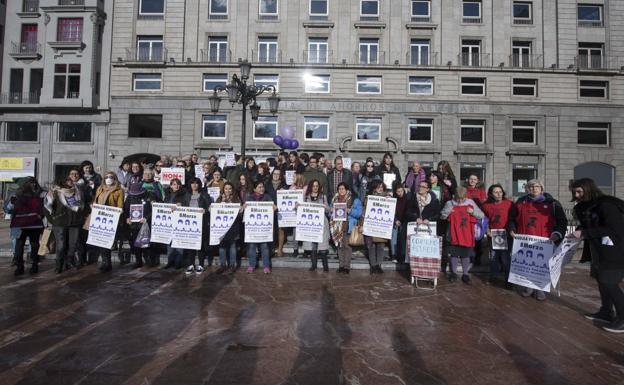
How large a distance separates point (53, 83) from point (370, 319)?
33.9 metres

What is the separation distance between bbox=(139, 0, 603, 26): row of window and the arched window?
11.4 metres

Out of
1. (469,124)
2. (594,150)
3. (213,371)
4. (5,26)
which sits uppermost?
(5,26)

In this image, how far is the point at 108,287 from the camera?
634cm

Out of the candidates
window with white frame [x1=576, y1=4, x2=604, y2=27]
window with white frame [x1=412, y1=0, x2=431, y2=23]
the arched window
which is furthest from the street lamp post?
window with white frame [x1=576, y1=4, x2=604, y2=27]

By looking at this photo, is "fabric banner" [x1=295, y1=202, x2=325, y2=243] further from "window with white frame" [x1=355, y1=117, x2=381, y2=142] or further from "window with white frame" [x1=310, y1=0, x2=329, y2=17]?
"window with white frame" [x1=310, y1=0, x2=329, y2=17]

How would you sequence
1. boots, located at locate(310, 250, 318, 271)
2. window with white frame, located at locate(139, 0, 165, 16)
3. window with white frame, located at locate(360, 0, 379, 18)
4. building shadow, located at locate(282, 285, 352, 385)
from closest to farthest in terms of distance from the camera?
building shadow, located at locate(282, 285, 352, 385) < boots, located at locate(310, 250, 318, 271) < window with white frame, located at locate(360, 0, 379, 18) < window with white frame, located at locate(139, 0, 165, 16)

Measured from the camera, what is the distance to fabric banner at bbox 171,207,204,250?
7480 mm

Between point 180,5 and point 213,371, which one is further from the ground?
point 180,5

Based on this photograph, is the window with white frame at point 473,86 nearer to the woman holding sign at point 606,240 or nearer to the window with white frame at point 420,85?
the window with white frame at point 420,85

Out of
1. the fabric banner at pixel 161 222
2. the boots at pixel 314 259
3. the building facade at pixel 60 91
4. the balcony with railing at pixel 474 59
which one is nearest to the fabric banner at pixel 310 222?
the boots at pixel 314 259

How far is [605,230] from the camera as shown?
4.69m

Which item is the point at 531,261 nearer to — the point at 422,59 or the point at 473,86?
the point at 422,59

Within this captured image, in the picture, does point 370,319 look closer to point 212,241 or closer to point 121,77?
point 212,241

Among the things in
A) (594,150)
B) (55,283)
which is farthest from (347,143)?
(55,283)
